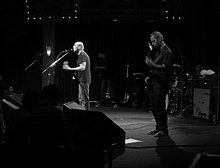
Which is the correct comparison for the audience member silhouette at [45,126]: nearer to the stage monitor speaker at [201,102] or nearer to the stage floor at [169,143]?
the stage floor at [169,143]

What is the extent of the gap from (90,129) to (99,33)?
930cm

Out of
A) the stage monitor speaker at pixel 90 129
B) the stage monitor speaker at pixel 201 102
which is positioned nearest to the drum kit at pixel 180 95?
the stage monitor speaker at pixel 201 102

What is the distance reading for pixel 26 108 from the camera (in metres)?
4.45

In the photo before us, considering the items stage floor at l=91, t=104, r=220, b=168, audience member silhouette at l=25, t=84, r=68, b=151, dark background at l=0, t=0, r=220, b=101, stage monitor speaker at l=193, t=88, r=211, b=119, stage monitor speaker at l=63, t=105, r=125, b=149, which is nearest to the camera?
audience member silhouette at l=25, t=84, r=68, b=151

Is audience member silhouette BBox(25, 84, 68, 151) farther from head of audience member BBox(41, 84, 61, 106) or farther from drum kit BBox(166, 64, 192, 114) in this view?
drum kit BBox(166, 64, 192, 114)

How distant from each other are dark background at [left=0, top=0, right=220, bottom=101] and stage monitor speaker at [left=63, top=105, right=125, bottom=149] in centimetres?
815

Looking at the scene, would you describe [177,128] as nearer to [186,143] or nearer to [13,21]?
[186,143]

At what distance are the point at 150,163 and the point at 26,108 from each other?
6.50 ft

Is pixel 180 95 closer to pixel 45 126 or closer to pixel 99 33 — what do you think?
pixel 99 33

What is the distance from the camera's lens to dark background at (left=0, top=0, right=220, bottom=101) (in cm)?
1405

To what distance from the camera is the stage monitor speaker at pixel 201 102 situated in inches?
400

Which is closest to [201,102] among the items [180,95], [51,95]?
[180,95]

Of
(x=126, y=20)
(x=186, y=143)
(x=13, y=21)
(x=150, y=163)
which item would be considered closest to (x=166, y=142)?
(x=186, y=143)

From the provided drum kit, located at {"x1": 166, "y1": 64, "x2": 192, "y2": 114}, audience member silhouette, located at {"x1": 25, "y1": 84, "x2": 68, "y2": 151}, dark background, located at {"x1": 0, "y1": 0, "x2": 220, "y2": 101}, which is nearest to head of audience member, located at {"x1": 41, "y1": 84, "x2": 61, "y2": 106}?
audience member silhouette, located at {"x1": 25, "y1": 84, "x2": 68, "y2": 151}
